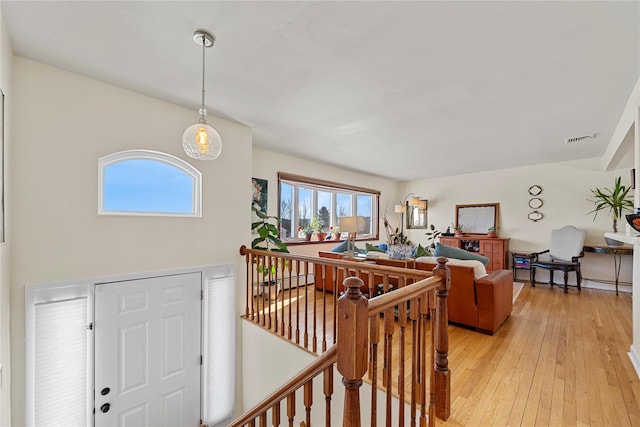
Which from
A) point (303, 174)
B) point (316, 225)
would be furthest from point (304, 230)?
point (303, 174)

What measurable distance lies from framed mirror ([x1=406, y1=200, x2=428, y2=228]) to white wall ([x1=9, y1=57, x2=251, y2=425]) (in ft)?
19.3

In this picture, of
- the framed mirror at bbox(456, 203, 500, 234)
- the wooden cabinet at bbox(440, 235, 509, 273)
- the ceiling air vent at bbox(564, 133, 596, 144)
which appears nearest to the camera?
the ceiling air vent at bbox(564, 133, 596, 144)

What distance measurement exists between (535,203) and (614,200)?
1.23 metres

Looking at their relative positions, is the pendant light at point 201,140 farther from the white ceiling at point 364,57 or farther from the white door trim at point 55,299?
the white door trim at point 55,299

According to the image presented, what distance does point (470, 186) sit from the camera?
659 centimetres

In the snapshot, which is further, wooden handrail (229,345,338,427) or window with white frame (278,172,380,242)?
window with white frame (278,172,380,242)

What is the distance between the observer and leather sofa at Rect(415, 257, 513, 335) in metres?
2.93

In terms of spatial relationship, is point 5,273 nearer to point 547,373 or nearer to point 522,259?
point 547,373

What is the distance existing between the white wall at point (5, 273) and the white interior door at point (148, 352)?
1.78 feet

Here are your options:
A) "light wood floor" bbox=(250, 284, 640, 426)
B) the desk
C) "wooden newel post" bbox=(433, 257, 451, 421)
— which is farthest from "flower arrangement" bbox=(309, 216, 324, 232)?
the desk

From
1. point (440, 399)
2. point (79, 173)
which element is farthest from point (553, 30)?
point (79, 173)

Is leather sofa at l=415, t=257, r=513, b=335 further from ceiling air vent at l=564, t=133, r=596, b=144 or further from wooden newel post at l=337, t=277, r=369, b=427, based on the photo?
wooden newel post at l=337, t=277, r=369, b=427

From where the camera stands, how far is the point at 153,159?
110 inches

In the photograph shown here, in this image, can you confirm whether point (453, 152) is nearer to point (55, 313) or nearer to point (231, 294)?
point (231, 294)
